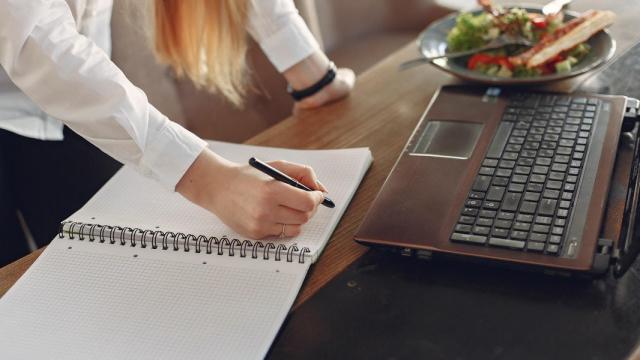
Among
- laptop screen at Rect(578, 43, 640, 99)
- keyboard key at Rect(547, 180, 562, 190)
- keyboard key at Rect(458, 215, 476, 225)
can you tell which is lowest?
laptop screen at Rect(578, 43, 640, 99)

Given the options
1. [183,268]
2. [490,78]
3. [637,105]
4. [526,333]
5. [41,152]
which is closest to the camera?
[526,333]

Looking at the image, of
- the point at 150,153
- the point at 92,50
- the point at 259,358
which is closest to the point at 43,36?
the point at 92,50

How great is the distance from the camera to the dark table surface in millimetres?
674

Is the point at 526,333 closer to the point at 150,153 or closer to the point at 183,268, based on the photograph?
the point at 183,268

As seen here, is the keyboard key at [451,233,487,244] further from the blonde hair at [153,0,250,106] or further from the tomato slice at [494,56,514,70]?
the blonde hair at [153,0,250,106]

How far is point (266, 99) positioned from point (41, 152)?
52 centimetres

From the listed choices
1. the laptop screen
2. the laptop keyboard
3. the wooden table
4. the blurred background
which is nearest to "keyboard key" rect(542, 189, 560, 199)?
the laptop keyboard

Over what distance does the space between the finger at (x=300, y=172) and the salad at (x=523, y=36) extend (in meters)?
0.38

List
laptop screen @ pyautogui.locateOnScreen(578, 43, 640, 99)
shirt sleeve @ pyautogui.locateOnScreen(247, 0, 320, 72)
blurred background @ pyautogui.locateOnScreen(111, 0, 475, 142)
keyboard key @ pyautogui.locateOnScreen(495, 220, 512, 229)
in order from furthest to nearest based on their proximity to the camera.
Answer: blurred background @ pyautogui.locateOnScreen(111, 0, 475, 142)
shirt sleeve @ pyautogui.locateOnScreen(247, 0, 320, 72)
laptop screen @ pyautogui.locateOnScreen(578, 43, 640, 99)
keyboard key @ pyautogui.locateOnScreen(495, 220, 512, 229)

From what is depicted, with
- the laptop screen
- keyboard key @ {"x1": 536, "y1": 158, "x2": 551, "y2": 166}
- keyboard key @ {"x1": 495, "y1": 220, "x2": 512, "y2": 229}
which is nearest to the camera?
keyboard key @ {"x1": 495, "y1": 220, "x2": 512, "y2": 229}

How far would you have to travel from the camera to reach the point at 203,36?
1188 millimetres

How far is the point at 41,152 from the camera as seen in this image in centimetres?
124

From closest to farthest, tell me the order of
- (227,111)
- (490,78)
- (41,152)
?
(490,78) < (41,152) < (227,111)

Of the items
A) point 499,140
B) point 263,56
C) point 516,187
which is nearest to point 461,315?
point 516,187
